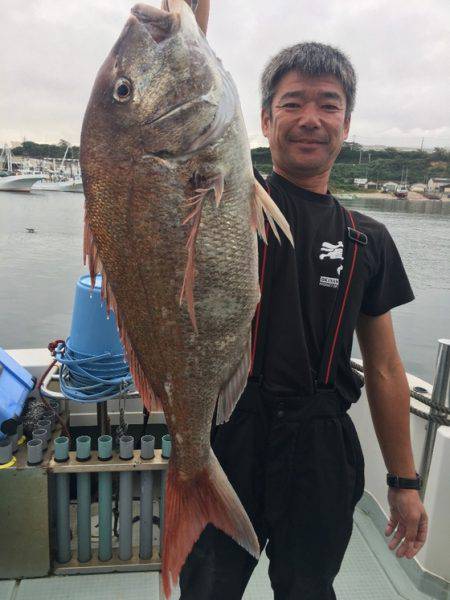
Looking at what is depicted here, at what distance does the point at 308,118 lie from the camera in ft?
5.14

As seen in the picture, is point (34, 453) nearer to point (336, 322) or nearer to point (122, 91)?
point (336, 322)

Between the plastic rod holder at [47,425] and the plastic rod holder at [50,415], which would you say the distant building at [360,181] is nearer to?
the plastic rod holder at [50,415]

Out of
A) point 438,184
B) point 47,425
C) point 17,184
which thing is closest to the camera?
point 47,425

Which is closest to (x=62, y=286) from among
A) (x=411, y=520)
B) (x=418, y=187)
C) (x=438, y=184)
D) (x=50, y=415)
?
(x=50, y=415)

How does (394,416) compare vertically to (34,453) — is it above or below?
above

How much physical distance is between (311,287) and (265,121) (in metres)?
0.67

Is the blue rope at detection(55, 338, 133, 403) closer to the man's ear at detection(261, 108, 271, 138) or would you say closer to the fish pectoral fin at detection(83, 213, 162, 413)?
the fish pectoral fin at detection(83, 213, 162, 413)

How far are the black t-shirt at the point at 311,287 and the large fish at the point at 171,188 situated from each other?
28cm

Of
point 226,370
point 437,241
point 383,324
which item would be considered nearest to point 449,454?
point 383,324

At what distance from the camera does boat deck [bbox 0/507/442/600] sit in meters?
2.47

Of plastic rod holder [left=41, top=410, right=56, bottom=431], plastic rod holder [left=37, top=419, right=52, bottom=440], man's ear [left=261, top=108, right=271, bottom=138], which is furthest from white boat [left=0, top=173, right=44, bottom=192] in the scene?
man's ear [left=261, top=108, right=271, bottom=138]

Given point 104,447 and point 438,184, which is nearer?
point 104,447

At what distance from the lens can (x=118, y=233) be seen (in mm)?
1303

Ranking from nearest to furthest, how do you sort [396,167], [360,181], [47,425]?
1. [47,425]
2. [360,181]
3. [396,167]
